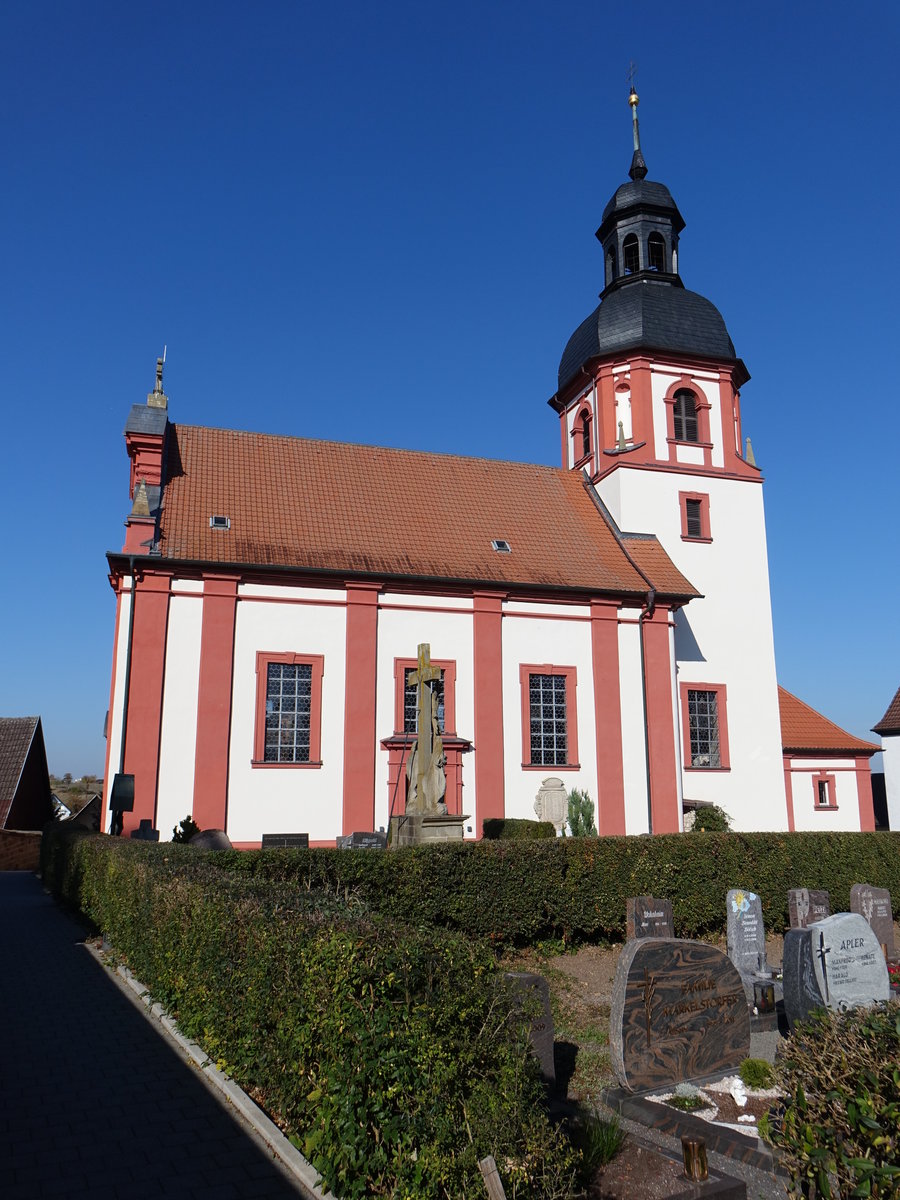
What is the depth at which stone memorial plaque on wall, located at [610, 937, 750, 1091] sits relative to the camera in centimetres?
711

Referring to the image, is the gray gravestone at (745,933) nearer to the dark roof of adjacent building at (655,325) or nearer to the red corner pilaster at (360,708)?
the red corner pilaster at (360,708)

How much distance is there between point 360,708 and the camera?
65.9 ft

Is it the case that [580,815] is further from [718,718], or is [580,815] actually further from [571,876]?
[571,876]

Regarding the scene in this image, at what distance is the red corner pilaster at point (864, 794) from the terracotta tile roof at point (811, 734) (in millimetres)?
473

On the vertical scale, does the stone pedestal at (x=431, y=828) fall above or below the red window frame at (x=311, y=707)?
below

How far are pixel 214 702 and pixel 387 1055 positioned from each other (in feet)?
51.3

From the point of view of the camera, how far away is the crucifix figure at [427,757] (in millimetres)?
15633

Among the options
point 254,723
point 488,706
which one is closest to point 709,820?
point 488,706

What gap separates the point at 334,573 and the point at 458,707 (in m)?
4.26

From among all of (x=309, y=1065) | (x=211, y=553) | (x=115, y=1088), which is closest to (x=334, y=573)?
(x=211, y=553)

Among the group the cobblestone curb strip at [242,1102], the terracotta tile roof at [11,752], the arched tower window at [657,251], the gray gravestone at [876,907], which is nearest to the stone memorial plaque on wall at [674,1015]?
the cobblestone curb strip at [242,1102]

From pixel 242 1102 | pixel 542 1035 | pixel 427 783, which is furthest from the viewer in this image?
pixel 427 783

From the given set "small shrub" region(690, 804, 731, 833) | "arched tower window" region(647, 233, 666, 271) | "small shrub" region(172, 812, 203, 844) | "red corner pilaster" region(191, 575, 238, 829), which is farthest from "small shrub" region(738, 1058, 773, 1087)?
"arched tower window" region(647, 233, 666, 271)

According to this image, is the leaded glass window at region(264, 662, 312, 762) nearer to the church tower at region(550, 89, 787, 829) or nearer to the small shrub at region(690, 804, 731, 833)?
the small shrub at region(690, 804, 731, 833)
